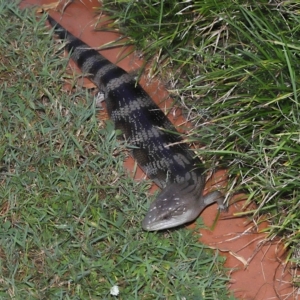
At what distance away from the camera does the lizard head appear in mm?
4781

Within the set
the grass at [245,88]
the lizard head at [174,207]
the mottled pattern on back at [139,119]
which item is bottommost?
the lizard head at [174,207]

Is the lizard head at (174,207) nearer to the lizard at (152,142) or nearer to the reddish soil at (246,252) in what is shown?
the lizard at (152,142)

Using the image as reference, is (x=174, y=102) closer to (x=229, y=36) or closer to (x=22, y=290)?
(x=229, y=36)

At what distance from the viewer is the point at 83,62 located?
564cm

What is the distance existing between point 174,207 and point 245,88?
97cm

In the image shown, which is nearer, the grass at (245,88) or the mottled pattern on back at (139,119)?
the grass at (245,88)

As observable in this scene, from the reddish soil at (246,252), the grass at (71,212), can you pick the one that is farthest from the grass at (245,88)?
the grass at (71,212)

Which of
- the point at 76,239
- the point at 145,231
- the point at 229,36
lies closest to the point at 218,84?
the point at 229,36

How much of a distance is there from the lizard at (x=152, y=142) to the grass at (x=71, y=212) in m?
0.12

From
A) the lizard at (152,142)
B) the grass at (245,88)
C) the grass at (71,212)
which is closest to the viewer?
the grass at (245,88)

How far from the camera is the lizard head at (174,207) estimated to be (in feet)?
15.7

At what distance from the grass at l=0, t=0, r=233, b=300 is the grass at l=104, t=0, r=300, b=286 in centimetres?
56

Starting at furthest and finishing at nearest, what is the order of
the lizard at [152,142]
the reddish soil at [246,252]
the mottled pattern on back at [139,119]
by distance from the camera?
1. the mottled pattern on back at [139,119]
2. the lizard at [152,142]
3. the reddish soil at [246,252]

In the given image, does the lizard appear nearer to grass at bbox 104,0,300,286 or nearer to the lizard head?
the lizard head
